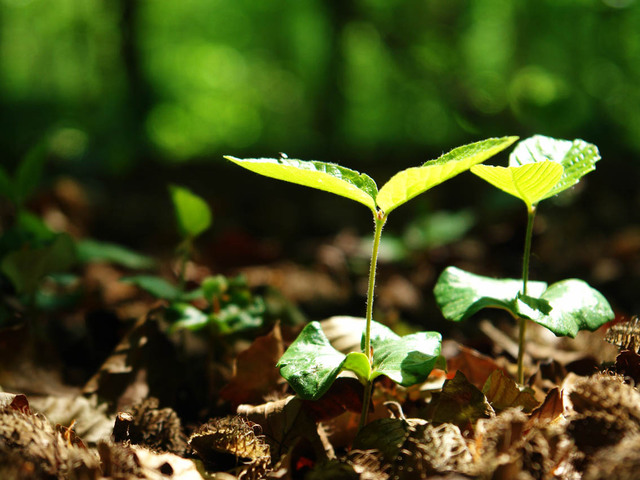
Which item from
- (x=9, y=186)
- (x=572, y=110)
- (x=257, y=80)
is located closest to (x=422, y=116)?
(x=257, y=80)

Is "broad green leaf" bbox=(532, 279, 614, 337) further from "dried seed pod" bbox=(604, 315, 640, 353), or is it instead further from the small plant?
the small plant

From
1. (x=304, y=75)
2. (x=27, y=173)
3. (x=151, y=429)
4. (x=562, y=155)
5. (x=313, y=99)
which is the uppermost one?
(x=304, y=75)

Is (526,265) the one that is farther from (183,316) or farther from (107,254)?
(107,254)

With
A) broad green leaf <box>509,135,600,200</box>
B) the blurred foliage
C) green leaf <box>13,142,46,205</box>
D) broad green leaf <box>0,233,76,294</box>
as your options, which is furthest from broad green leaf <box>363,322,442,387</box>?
the blurred foliage

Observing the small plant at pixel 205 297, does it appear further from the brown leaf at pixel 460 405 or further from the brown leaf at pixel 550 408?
the brown leaf at pixel 550 408

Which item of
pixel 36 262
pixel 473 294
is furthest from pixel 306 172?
pixel 36 262

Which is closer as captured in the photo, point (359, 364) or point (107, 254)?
point (359, 364)
